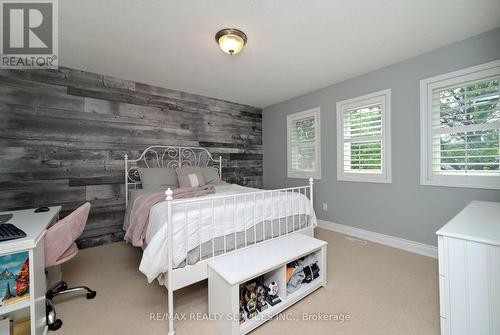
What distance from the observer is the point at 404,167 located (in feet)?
8.70

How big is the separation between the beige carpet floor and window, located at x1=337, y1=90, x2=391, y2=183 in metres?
1.11

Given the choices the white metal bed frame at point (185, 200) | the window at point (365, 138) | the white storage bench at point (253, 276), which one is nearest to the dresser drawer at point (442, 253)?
the white storage bench at point (253, 276)

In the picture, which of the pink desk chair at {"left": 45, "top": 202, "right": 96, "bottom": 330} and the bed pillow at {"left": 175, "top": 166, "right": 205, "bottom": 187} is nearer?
the pink desk chair at {"left": 45, "top": 202, "right": 96, "bottom": 330}

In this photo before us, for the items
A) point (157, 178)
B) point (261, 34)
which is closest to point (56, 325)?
point (157, 178)

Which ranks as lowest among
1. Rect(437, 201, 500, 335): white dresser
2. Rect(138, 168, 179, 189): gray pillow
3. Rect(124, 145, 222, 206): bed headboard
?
Rect(437, 201, 500, 335): white dresser

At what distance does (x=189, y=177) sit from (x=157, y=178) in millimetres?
448

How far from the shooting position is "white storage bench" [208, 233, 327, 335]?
52.0 inches

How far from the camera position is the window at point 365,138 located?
2814 millimetres

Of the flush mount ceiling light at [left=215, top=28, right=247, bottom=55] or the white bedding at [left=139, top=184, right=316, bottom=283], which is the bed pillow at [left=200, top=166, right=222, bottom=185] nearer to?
the white bedding at [left=139, top=184, right=316, bottom=283]

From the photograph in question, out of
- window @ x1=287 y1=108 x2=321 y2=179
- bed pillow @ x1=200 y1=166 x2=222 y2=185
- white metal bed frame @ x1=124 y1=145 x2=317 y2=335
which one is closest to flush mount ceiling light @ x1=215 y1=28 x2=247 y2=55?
white metal bed frame @ x1=124 y1=145 x2=317 y2=335

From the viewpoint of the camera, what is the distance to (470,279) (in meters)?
1.11

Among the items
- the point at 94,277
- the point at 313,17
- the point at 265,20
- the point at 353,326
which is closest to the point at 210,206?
the point at 353,326

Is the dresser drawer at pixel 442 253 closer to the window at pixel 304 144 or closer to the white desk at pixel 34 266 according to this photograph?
the white desk at pixel 34 266

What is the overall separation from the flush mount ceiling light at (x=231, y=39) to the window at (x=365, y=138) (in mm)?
1955
